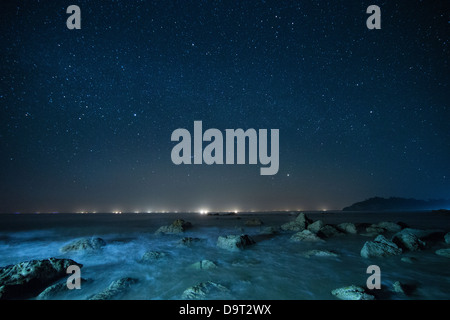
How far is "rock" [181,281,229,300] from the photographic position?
4896mm

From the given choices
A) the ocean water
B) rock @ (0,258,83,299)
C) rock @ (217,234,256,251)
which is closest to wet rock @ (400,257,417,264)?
the ocean water

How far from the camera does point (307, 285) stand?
569 cm

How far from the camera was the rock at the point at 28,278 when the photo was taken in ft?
16.7

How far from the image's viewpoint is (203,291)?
5.09 metres

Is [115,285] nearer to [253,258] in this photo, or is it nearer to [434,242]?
[253,258]

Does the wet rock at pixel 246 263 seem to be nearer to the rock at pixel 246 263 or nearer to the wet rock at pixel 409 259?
the rock at pixel 246 263

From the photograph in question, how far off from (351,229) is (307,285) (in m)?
13.1

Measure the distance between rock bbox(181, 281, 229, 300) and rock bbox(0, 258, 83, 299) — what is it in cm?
430

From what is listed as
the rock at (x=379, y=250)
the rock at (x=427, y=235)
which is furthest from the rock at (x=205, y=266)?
the rock at (x=427, y=235)

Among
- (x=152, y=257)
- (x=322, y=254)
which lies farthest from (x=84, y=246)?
(x=322, y=254)

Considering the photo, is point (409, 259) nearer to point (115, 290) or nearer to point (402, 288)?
point (402, 288)

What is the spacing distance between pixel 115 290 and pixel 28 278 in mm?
2726

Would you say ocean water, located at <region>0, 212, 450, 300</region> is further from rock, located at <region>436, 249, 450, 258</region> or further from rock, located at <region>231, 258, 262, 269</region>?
rock, located at <region>436, 249, 450, 258</region>
